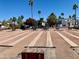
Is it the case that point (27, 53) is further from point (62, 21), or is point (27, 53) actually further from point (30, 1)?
point (62, 21)

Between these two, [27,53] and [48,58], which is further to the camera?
[48,58]

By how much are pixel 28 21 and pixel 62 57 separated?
418 ft

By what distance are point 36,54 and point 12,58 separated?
16.8 ft

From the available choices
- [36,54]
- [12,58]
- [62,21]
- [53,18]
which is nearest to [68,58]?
[12,58]

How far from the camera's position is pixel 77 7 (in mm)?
146125

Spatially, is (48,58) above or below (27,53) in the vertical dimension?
below

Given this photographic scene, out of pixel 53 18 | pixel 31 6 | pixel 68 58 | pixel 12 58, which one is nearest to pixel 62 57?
pixel 68 58

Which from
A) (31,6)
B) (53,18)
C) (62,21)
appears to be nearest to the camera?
(31,6)

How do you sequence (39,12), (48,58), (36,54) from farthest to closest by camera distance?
1. (39,12)
2. (48,58)
3. (36,54)

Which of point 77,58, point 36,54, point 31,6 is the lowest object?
point 77,58

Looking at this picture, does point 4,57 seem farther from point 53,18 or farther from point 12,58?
point 53,18

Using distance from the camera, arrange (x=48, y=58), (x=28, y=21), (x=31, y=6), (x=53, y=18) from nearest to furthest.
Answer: (x=48, y=58), (x=31, y=6), (x=28, y=21), (x=53, y=18)

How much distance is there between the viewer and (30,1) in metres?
131

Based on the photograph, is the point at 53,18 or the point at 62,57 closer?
the point at 62,57
